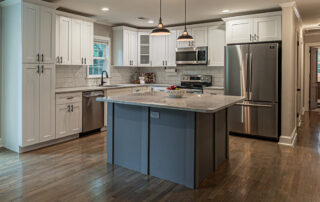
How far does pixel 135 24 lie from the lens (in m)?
6.47

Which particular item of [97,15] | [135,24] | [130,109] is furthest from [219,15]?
[130,109]

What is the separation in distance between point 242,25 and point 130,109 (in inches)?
123

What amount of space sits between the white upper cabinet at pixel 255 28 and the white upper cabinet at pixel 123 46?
246 cm

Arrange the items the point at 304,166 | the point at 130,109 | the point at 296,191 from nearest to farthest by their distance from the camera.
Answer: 1. the point at 296,191
2. the point at 130,109
3. the point at 304,166

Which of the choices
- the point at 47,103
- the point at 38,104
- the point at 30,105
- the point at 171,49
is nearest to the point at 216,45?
the point at 171,49

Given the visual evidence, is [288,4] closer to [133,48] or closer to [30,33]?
[133,48]

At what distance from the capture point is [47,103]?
170 inches

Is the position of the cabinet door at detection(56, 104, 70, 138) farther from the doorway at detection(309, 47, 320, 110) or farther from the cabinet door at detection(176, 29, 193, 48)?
the doorway at detection(309, 47, 320, 110)

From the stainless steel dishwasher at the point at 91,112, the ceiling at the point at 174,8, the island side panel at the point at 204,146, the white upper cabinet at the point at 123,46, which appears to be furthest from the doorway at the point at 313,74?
the stainless steel dishwasher at the point at 91,112

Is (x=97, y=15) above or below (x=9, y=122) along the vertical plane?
above

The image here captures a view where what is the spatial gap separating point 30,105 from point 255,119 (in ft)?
13.2

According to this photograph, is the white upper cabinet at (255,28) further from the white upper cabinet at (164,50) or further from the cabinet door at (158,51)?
the cabinet door at (158,51)

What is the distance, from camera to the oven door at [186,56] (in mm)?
6043

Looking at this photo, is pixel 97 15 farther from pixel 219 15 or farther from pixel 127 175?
pixel 127 175
